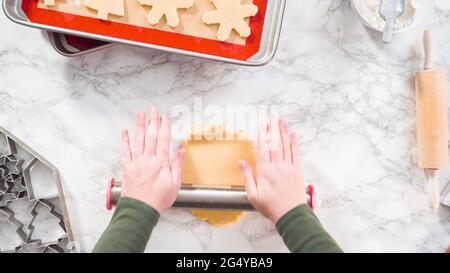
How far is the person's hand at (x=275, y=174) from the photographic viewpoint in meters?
0.79

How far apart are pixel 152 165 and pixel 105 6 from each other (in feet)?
0.96

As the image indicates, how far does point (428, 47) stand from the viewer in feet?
2.79

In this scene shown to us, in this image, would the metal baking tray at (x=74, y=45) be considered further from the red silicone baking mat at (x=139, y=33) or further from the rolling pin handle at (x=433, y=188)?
the rolling pin handle at (x=433, y=188)

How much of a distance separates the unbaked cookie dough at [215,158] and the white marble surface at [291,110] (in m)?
0.08

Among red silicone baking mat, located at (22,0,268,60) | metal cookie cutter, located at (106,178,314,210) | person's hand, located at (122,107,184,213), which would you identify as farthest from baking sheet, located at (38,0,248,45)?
metal cookie cutter, located at (106,178,314,210)

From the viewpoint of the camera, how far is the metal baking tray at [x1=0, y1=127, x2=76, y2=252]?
2.85ft

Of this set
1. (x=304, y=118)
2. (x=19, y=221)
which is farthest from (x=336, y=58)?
(x=19, y=221)

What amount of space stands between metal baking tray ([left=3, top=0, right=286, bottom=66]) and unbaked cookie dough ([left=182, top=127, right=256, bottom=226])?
169 mm

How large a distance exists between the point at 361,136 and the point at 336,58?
0.17m

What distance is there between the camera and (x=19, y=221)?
35.1 inches

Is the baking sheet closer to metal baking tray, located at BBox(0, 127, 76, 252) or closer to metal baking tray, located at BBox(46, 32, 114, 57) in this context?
metal baking tray, located at BBox(46, 32, 114, 57)

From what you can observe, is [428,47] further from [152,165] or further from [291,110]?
[152,165]

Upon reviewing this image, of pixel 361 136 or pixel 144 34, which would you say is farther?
pixel 361 136
